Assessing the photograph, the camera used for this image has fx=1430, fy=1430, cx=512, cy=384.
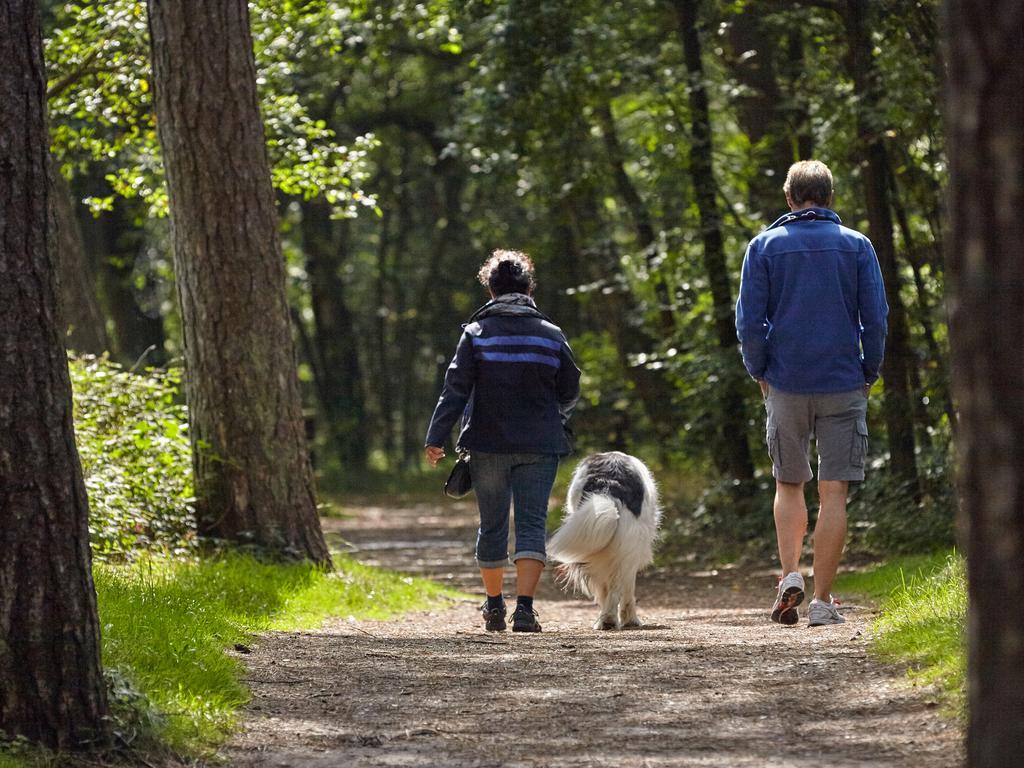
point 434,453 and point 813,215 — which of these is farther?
point 434,453

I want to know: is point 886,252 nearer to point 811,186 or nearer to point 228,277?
point 811,186

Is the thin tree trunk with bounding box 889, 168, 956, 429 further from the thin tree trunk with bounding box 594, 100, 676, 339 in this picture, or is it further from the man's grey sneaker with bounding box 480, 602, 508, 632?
the man's grey sneaker with bounding box 480, 602, 508, 632

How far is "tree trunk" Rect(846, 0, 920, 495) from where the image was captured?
12148 millimetres

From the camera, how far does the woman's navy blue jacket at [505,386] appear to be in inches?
Answer: 310

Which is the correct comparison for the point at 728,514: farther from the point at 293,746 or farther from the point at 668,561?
the point at 293,746

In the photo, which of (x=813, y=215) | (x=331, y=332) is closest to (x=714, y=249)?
(x=813, y=215)

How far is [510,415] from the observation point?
788 cm

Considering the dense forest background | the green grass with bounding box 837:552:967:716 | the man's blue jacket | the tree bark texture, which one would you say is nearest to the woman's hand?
the man's blue jacket

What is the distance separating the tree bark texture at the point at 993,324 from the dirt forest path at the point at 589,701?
1.17 m

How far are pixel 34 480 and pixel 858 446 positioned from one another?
4303 millimetres

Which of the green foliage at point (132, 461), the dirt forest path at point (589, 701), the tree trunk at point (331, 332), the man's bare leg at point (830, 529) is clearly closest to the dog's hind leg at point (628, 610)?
the dirt forest path at point (589, 701)

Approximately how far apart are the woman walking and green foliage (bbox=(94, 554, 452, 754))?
3.94 feet

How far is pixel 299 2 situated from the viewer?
1455 centimetres

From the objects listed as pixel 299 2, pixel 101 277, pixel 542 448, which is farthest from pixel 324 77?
pixel 542 448
